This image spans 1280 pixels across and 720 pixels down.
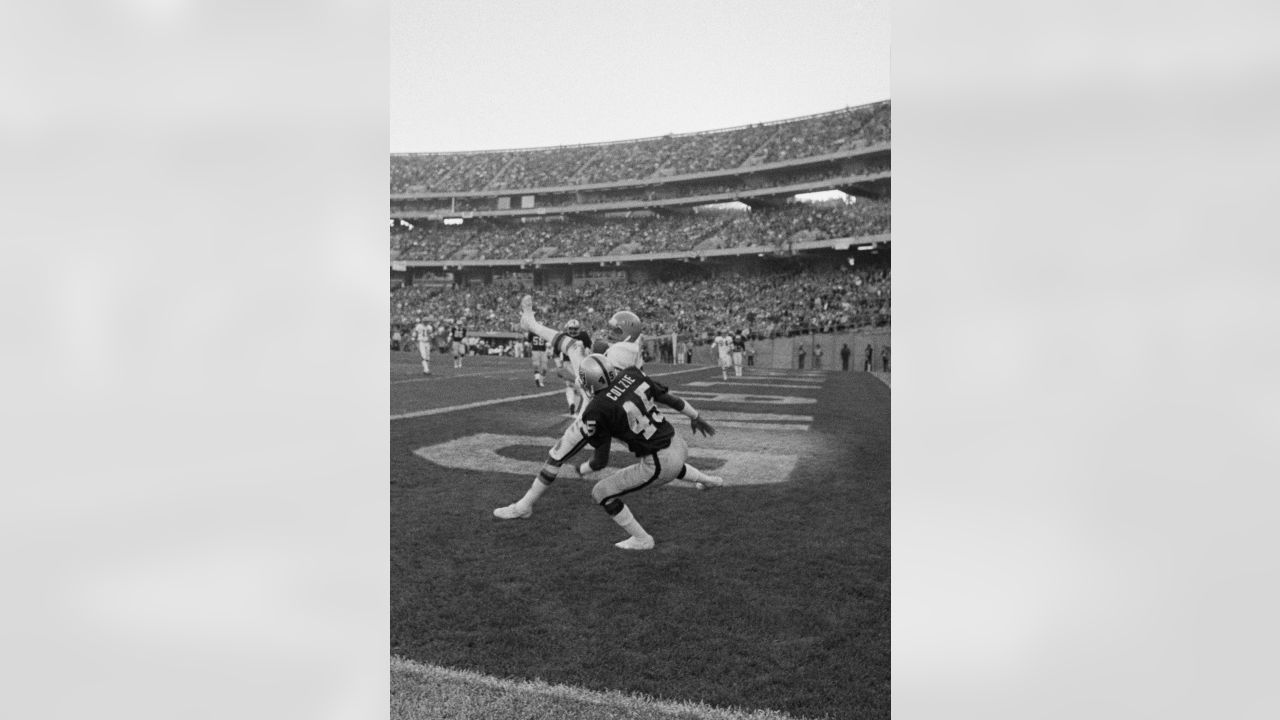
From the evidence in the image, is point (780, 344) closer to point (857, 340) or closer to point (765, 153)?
point (857, 340)

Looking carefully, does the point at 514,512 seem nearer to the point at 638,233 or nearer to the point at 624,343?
the point at 624,343

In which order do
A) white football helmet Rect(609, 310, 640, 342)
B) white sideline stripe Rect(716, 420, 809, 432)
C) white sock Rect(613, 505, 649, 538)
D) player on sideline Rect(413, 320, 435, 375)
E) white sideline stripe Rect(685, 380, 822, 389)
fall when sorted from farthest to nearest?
player on sideline Rect(413, 320, 435, 375) → white sideline stripe Rect(685, 380, 822, 389) → white sideline stripe Rect(716, 420, 809, 432) → white football helmet Rect(609, 310, 640, 342) → white sock Rect(613, 505, 649, 538)

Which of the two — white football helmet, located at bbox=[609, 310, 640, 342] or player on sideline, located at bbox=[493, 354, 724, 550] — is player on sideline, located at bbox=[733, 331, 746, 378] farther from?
player on sideline, located at bbox=[493, 354, 724, 550]

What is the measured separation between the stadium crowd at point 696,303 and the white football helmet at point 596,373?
2.14 metres

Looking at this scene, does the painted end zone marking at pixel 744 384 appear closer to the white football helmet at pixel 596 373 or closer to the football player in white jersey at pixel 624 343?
the football player in white jersey at pixel 624 343

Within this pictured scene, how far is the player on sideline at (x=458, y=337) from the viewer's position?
9.00m

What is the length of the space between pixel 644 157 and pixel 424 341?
4.14m

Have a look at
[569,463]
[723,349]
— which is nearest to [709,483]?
[569,463]

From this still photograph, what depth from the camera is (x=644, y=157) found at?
577 centimetres

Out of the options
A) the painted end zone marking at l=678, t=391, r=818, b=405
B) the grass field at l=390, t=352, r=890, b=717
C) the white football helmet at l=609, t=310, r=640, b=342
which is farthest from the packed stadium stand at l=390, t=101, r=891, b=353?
the white football helmet at l=609, t=310, r=640, b=342

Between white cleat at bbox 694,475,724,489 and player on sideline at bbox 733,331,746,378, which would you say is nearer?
white cleat at bbox 694,475,724,489

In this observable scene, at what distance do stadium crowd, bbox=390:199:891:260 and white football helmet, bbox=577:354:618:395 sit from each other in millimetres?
3442

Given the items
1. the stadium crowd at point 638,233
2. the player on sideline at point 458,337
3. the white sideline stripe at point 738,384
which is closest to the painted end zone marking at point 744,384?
the white sideline stripe at point 738,384

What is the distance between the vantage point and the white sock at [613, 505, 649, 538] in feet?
9.16
